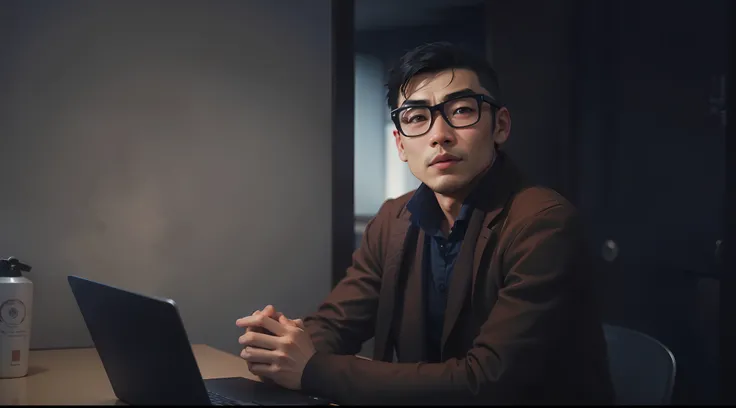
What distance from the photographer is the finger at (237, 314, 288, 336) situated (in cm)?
138

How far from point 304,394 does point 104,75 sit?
37.3 inches

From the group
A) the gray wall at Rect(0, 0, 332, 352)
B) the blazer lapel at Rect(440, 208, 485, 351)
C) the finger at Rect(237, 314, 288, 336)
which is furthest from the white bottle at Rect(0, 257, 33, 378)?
the blazer lapel at Rect(440, 208, 485, 351)

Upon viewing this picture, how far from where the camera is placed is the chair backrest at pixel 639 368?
1279 mm

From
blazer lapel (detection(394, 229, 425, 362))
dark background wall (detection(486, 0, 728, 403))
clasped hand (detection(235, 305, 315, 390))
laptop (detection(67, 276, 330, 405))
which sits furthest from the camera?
dark background wall (detection(486, 0, 728, 403))

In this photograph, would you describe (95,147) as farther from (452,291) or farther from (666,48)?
(666,48)

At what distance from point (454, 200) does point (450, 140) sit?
0.13m

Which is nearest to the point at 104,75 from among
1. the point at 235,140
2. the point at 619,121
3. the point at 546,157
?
the point at 235,140

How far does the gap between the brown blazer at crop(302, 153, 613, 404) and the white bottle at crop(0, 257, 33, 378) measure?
540 mm

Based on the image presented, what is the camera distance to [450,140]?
1488 mm

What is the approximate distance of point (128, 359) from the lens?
118 centimetres

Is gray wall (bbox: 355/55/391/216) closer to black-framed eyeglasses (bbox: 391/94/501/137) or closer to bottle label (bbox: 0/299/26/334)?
black-framed eyeglasses (bbox: 391/94/501/137)

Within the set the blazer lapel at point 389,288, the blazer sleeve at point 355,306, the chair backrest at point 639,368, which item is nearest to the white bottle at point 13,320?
the blazer sleeve at point 355,306

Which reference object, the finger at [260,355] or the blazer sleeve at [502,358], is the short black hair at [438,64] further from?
the finger at [260,355]

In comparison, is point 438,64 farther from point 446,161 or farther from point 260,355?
point 260,355
